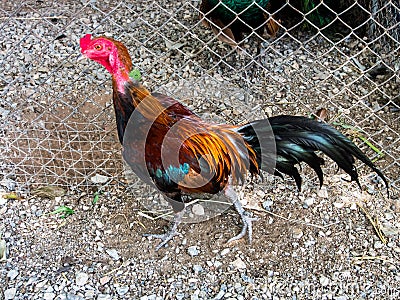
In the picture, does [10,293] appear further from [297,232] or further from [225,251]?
[297,232]

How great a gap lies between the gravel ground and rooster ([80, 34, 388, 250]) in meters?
0.41

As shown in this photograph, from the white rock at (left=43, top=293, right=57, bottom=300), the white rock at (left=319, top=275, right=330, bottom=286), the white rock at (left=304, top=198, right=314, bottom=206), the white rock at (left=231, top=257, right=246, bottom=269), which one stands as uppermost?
the white rock at (left=304, top=198, right=314, bottom=206)

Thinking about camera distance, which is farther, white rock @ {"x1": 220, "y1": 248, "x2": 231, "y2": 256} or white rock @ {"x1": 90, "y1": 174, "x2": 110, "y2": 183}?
white rock @ {"x1": 90, "y1": 174, "x2": 110, "y2": 183}

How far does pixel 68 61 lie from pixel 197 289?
7.84 feet

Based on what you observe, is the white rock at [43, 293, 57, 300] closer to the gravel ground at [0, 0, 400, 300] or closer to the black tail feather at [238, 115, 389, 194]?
the gravel ground at [0, 0, 400, 300]

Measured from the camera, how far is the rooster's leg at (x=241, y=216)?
2.83 meters

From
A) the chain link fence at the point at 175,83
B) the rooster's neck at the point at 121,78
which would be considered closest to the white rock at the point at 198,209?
the chain link fence at the point at 175,83

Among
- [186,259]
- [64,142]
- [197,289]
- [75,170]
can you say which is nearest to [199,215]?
[186,259]

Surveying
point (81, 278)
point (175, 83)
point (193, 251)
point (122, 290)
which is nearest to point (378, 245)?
point (193, 251)

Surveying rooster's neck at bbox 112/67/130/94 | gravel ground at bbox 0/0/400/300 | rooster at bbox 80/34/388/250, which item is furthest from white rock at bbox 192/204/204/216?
rooster's neck at bbox 112/67/130/94

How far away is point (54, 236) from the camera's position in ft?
9.23

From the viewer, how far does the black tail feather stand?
7.87 feet

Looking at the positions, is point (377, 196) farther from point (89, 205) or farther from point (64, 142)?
point (64, 142)

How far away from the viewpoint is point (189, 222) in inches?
116
